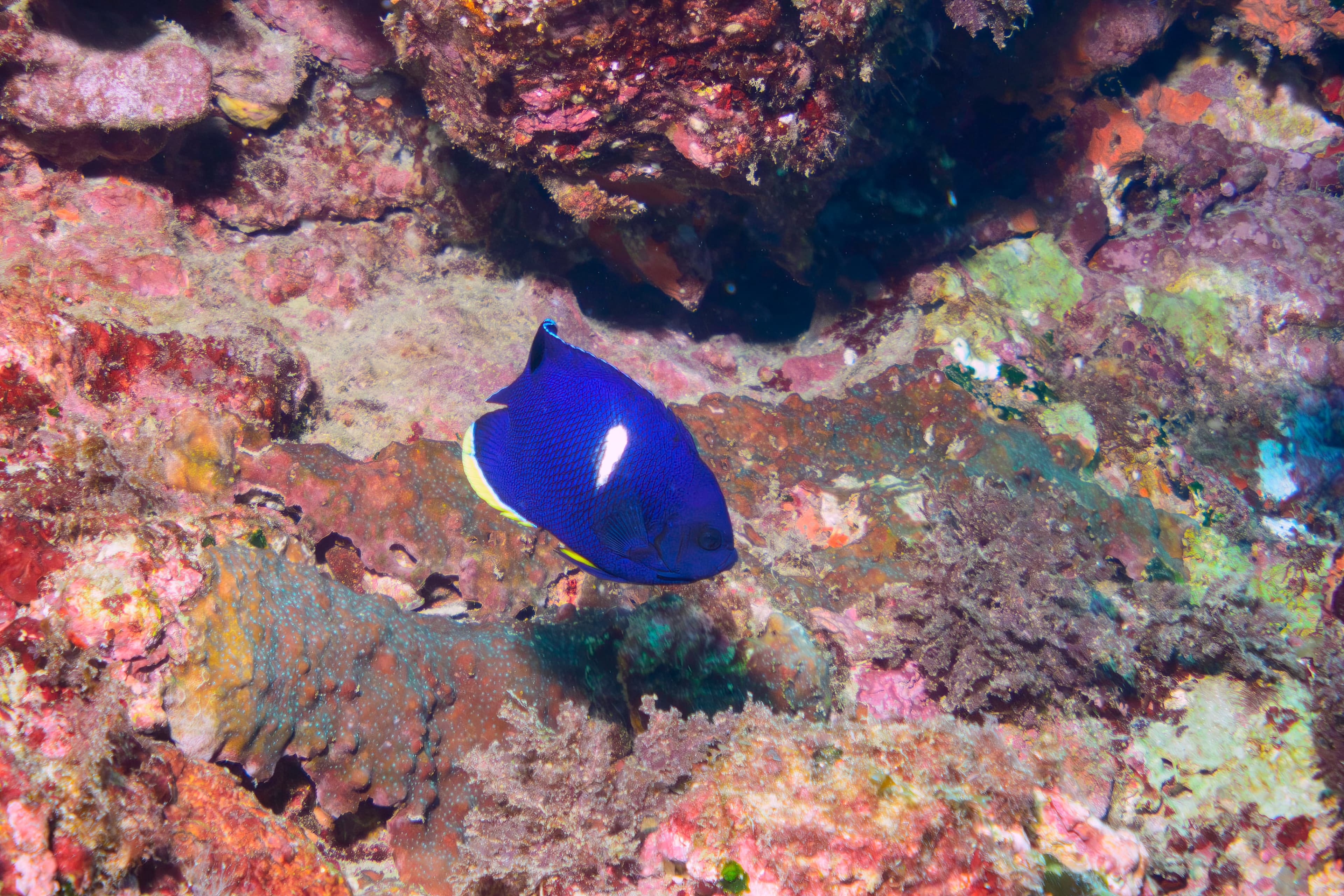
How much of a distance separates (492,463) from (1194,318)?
7.38 meters

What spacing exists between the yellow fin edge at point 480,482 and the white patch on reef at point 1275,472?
6467 mm

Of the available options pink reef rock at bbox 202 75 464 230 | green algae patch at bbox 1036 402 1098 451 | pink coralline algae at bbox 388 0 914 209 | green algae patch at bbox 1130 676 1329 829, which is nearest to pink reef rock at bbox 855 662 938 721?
green algae patch at bbox 1130 676 1329 829

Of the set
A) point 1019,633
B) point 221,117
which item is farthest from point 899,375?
point 221,117

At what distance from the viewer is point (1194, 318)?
595 centimetres

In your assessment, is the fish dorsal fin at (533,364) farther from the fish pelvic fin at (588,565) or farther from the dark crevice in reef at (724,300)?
the dark crevice in reef at (724,300)

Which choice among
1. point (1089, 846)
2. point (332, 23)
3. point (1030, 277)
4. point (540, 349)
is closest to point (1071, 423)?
point (1030, 277)

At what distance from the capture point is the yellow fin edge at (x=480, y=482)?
5.11ft

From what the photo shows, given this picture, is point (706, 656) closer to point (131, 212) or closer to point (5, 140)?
point (131, 212)

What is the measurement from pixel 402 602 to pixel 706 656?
164cm

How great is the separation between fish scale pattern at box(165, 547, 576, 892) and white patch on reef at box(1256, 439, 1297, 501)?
617 centimetres

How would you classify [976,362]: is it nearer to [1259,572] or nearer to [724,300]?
[724,300]

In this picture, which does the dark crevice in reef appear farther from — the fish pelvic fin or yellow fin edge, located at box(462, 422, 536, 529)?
the fish pelvic fin

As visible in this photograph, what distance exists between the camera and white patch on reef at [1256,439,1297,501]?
16.6 ft

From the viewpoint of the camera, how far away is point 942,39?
5531mm
